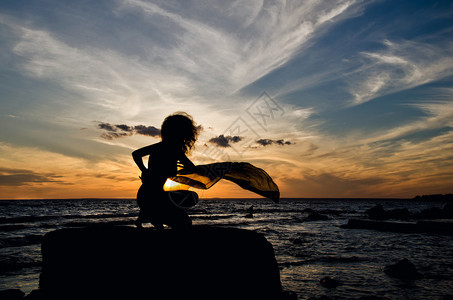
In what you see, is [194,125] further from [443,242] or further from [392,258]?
[443,242]

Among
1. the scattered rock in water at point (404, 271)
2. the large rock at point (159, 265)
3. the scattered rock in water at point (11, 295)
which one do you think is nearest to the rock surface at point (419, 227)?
the scattered rock in water at point (404, 271)

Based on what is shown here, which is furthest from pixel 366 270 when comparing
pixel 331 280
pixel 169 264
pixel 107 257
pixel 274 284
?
pixel 107 257

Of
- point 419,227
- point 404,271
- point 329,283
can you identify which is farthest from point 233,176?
point 419,227

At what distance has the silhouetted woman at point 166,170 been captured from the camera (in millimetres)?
3977

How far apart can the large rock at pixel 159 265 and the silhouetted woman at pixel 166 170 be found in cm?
57

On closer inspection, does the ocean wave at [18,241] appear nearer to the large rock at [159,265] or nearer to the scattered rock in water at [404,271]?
the large rock at [159,265]

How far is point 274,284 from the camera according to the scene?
3439mm

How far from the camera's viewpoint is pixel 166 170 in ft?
13.9

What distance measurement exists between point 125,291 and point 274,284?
6.13 feet

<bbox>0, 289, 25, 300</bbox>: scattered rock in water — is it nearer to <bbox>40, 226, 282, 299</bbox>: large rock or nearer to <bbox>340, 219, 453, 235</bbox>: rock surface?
<bbox>40, 226, 282, 299</bbox>: large rock

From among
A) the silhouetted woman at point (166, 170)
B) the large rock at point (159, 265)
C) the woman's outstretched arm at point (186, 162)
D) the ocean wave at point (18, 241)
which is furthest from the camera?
the ocean wave at point (18, 241)

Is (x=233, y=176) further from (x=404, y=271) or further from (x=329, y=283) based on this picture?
(x=404, y=271)

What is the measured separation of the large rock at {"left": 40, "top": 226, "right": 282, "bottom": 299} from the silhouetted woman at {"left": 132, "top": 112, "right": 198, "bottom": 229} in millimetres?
567

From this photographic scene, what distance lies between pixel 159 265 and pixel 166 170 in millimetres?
1513
